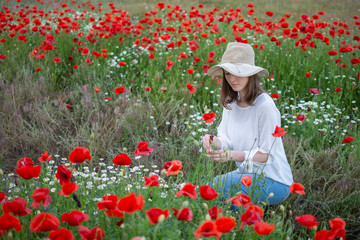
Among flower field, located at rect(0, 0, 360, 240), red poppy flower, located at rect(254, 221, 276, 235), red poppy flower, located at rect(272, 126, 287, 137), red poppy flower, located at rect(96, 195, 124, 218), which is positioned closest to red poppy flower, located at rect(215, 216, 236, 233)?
flower field, located at rect(0, 0, 360, 240)

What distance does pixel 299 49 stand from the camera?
18.1 ft

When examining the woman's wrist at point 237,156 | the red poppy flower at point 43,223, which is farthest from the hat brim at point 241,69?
the red poppy flower at point 43,223

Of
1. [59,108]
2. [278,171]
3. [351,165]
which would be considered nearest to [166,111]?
[59,108]

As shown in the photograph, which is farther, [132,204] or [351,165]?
[351,165]

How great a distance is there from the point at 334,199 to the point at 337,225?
4.05 ft

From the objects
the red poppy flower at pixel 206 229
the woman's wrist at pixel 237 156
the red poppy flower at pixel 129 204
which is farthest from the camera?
the woman's wrist at pixel 237 156

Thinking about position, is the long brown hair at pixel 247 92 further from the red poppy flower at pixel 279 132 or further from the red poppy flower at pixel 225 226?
the red poppy flower at pixel 225 226

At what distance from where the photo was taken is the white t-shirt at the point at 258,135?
237 centimetres

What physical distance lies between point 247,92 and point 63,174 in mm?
1486

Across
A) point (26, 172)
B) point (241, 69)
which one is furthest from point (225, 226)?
point (241, 69)

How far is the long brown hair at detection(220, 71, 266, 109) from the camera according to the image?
97.3 inches

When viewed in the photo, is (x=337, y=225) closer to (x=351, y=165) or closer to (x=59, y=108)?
(x=351, y=165)

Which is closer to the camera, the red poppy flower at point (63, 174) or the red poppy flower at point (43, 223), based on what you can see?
the red poppy flower at point (43, 223)

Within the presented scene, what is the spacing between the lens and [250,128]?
256 centimetres
